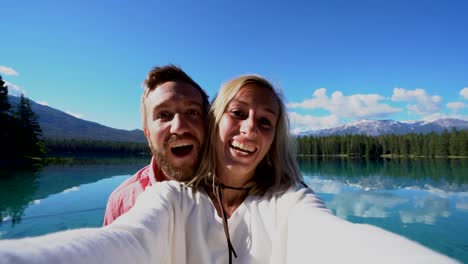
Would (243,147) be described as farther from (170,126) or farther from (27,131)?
(27,131)

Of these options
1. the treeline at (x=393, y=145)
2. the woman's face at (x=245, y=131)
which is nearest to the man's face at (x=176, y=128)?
the woman's face at (x=245, y=131)

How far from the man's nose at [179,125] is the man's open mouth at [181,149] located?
0.41 feet

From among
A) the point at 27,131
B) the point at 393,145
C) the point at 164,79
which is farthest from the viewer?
the point at 393,145

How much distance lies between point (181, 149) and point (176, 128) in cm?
20

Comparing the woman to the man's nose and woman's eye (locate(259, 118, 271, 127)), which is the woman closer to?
woman's eye (locate(259, 118, 271, 127))

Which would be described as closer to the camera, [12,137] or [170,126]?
[170,126]

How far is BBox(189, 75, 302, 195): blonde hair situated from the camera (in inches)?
73.7

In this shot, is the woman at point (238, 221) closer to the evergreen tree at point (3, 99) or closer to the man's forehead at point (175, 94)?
the man's forehead at point (175, 94)

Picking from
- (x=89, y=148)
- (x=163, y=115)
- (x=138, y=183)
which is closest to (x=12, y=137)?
(x=138, y=183)

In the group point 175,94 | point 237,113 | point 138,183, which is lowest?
point 138,183

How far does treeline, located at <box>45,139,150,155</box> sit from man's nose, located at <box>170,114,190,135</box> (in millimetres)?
84209

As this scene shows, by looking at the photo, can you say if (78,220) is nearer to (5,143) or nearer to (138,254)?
(138,254)

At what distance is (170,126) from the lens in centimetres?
210

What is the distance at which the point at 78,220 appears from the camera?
8.82 m
